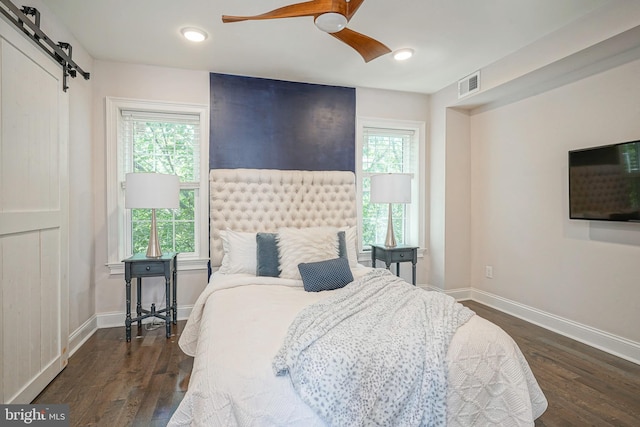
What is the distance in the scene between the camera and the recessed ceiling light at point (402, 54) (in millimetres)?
3038

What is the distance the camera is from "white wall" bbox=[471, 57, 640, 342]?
2.66 meters

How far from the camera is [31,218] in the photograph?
2072 mm

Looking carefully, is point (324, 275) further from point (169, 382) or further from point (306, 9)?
point (306, 9)

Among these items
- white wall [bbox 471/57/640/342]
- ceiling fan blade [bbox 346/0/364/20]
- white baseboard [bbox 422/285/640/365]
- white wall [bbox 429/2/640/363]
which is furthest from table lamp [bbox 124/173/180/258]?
white wall [bbox 471/57/640/342]

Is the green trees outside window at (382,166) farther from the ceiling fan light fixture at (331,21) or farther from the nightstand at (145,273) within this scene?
the ceiling fan light fixture at (331,21)

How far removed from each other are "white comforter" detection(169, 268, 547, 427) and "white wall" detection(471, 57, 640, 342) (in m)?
1.74

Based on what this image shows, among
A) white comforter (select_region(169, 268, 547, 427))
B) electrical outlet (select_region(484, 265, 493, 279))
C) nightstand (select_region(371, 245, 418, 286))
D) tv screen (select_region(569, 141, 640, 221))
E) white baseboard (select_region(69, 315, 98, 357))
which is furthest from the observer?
electrical outlet (select_region(484, 265, 493, 279))

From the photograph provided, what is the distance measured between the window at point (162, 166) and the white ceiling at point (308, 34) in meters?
0.52

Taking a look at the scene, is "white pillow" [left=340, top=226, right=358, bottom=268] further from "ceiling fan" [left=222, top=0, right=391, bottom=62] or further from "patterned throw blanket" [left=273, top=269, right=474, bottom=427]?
"ceiling fan" [left=222, top=0, right=391, bottom=62]

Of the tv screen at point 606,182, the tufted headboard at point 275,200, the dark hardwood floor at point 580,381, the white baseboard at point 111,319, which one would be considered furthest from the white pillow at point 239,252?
the tv screen at point 606,182

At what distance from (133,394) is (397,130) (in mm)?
3811

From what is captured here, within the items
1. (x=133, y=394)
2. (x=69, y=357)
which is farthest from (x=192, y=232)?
(x=133, y=394)

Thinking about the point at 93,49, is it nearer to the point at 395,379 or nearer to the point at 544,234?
the point at 395,379

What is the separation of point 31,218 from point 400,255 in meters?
3.23
